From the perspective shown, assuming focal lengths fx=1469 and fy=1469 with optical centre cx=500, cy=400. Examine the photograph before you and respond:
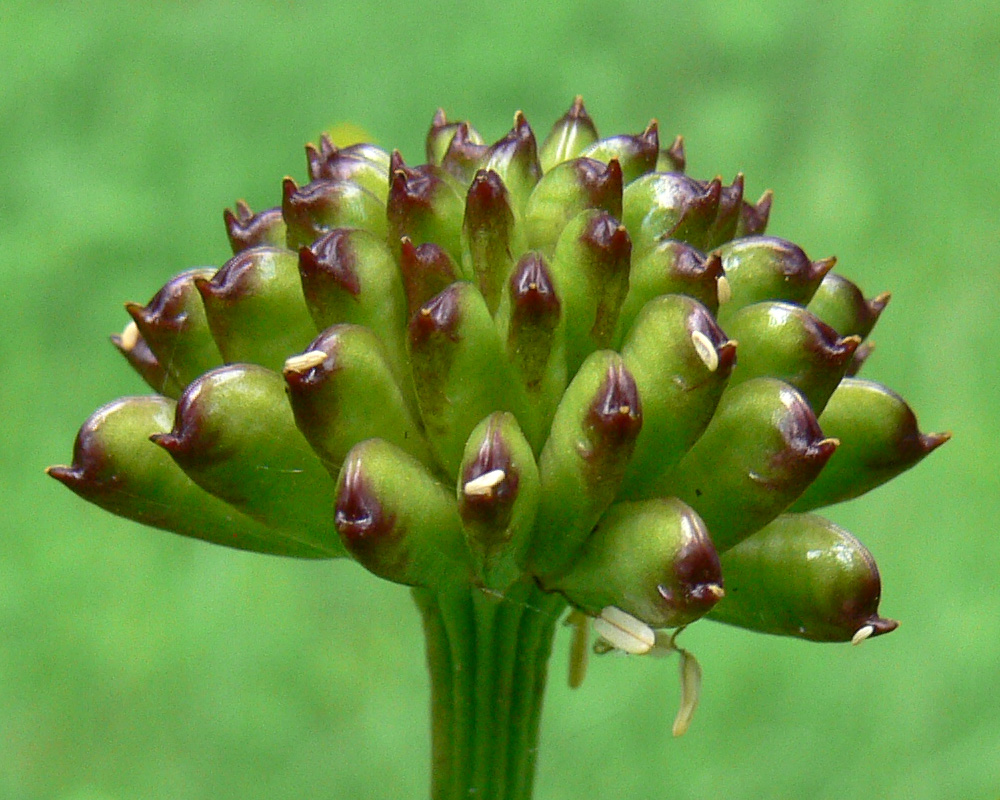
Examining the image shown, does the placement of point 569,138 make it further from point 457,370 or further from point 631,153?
point 457,370

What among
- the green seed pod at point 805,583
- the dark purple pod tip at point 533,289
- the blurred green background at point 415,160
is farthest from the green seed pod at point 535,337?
the blurred green background at point 415,160

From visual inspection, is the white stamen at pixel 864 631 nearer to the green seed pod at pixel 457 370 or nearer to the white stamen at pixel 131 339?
the green seed pod at pixel 457 370

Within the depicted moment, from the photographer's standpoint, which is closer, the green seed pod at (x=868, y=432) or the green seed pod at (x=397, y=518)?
the green seed pod at (x=397, y=518)

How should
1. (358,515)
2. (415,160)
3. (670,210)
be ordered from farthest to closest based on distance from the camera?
1. (415,160)
2. (670,210)
3. (358,515)

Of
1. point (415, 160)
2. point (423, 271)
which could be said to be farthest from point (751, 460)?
point (415, 160)

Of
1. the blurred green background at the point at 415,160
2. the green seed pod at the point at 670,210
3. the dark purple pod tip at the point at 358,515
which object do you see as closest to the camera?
the dark purple pod tip at the point at 358,515

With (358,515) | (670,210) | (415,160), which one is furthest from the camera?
(415,160)

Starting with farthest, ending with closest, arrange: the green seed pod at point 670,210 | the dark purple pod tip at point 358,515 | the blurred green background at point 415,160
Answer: the blurred green background at point 415,160, the green seed pod at point 670,210, the dark purple pod tip at point 358,515
